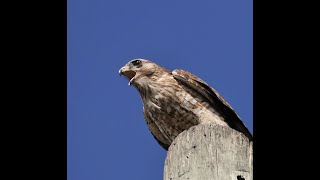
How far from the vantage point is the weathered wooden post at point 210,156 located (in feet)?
10.9

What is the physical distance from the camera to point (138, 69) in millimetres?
7363

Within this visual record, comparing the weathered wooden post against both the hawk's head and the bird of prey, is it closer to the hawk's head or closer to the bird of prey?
the bird of prey

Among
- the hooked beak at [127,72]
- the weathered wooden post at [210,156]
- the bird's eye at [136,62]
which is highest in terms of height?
the bird's eye at [136,62]

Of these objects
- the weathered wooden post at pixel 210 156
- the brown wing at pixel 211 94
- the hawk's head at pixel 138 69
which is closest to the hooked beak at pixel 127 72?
the hawk's head at pixel 138 69

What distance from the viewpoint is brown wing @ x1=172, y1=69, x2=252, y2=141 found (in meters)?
6.12

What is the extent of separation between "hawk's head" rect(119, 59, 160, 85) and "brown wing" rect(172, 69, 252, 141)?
0.40 metres

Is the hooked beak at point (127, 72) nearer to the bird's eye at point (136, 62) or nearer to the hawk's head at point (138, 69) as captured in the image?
the hawk's head at point (138, 69)

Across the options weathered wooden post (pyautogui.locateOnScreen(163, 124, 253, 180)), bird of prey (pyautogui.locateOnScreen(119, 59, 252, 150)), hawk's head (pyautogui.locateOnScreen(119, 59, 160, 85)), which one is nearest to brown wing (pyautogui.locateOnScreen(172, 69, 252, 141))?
bird of prey (pyautogui.locateOnScreen(119, 59, 252, 150))

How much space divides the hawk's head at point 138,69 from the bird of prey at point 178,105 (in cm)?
9

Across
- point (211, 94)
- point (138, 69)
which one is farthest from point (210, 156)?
point (138, 69)

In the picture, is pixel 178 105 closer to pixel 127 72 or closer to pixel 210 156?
pixel 127 72
